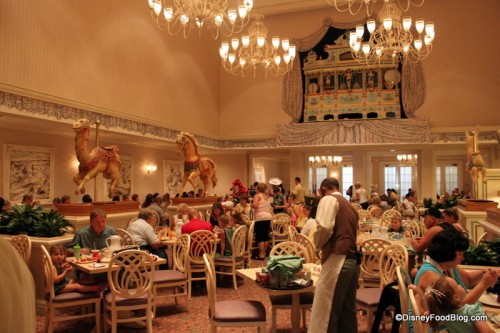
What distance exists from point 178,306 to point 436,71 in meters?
12.6

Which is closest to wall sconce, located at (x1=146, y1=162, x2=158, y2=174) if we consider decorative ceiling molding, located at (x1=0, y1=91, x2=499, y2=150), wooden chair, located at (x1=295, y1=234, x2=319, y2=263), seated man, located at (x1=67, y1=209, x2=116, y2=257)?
decorative ceiling molding, located at (x1=0, y1=91, x2=499, y2=150)

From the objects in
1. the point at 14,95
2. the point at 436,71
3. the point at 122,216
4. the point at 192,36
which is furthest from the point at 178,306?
the point at 436,71

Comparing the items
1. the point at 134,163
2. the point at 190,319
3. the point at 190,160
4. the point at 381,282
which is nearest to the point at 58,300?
the point at 190,319

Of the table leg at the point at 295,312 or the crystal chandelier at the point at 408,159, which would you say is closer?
the table leg at the point at 295,312

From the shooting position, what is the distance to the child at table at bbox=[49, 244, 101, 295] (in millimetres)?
4551

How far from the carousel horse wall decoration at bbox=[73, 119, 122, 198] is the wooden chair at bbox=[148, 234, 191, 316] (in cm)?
201

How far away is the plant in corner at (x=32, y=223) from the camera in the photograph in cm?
557

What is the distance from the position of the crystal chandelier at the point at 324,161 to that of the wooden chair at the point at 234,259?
32.4ft

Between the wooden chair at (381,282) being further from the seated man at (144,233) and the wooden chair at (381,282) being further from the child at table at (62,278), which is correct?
the seated man at (144,233)

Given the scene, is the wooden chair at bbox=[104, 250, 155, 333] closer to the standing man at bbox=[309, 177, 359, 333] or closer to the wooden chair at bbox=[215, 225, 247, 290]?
the standing man at bbox=[309, 177, 359, 333]

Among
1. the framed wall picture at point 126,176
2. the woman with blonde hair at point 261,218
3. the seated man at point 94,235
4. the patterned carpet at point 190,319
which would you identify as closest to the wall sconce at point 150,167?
the framed wall picture at point 126,176

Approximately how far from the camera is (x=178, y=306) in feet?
18.7

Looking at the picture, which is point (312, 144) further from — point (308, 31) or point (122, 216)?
point (122, 216)

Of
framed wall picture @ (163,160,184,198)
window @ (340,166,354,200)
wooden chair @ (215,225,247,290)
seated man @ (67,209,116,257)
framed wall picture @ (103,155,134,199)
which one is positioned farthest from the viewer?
window @ (340,166,354,200)
